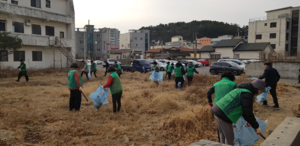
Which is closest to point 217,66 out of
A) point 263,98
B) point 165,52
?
point 263,98

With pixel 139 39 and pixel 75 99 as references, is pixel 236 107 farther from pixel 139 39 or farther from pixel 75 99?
pixel 139 39

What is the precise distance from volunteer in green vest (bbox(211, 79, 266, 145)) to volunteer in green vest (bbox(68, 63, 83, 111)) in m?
4.49

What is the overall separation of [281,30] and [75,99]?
47.2m

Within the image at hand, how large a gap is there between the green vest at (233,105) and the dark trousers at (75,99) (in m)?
4.78

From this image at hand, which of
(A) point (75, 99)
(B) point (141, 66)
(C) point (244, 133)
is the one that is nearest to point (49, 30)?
(B) point (141, 66)

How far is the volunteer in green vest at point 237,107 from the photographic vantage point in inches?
122

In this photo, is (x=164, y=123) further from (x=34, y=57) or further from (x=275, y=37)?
(x=275, y=37)

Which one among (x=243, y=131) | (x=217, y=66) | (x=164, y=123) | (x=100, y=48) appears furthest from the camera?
(x=100, y=48)

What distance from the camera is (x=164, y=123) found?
550cm

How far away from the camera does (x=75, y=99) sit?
694 centimetres

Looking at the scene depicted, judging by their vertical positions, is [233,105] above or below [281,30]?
below

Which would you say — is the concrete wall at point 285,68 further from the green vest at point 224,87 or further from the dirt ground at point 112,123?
the green vest at point 224,87

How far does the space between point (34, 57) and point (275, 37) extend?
141 ft

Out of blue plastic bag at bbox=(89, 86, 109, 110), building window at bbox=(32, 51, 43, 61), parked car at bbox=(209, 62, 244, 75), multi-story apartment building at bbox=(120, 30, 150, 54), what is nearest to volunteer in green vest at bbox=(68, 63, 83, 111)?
blue plastic bag at bbox=(89, 86, 109, 110)
